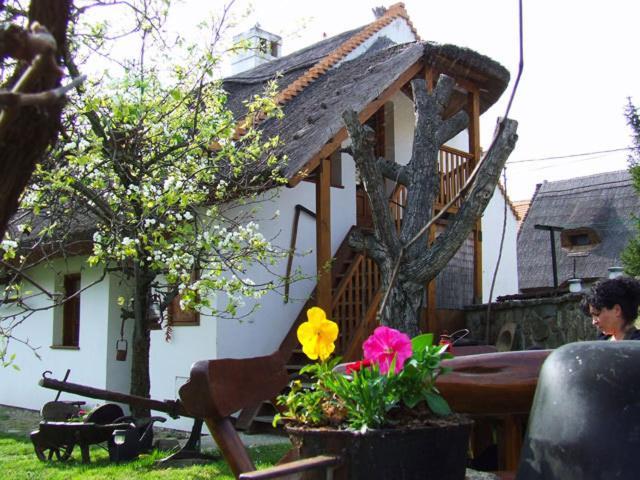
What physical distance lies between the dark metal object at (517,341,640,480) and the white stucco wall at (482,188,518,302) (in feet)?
37.2

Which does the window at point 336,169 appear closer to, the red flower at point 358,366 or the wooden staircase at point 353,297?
the wooden staircase at point 353,297

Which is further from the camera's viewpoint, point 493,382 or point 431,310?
point 431,310

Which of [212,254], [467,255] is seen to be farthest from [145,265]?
[467,255]

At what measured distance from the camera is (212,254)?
20.8ft

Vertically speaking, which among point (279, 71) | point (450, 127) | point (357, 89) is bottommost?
point (450, 127)

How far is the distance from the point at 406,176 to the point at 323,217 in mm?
2356

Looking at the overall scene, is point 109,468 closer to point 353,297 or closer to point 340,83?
point 353,297

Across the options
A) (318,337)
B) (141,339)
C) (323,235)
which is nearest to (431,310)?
(323,235)

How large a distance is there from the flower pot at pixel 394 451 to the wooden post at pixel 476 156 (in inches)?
363

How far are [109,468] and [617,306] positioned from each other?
488 centimetres

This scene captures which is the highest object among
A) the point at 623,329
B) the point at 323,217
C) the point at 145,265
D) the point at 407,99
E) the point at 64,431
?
the point at 407,99

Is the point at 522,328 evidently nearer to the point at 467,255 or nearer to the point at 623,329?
the point at 467,255

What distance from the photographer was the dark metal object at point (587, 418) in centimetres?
142

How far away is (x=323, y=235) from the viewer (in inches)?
350
